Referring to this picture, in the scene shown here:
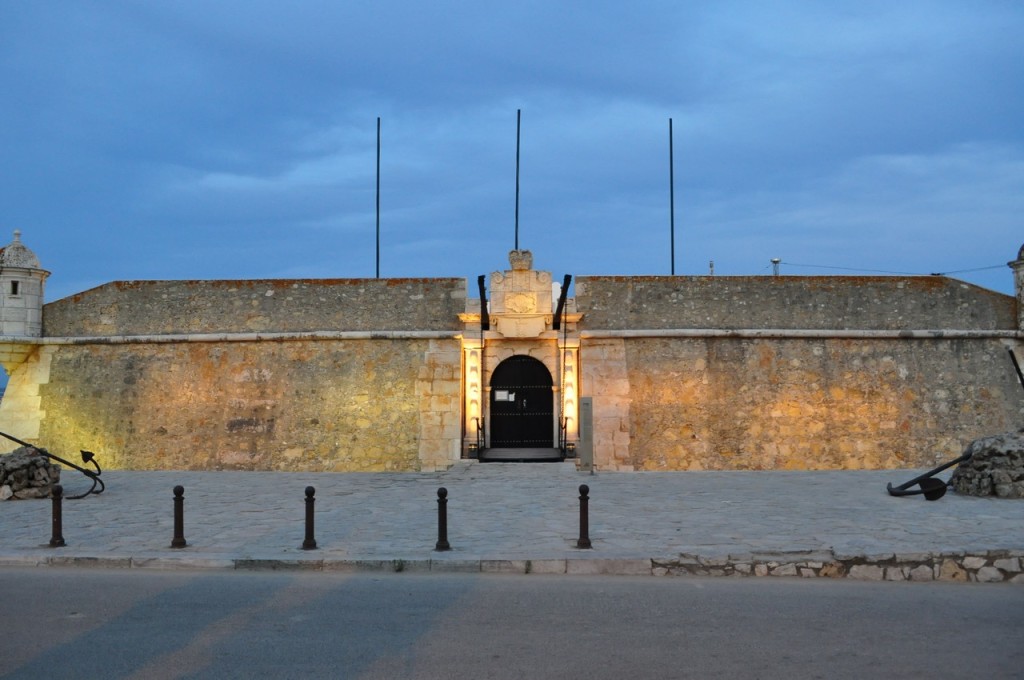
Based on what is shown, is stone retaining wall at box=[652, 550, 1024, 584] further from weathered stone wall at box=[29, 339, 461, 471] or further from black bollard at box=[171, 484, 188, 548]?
weathered stone wall at box=[29, 339, 461, 471]

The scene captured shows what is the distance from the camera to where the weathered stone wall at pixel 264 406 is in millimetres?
16125

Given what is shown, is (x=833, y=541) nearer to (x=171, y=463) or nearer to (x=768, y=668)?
(x=768, y=668)

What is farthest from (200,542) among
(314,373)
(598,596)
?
(314,373)

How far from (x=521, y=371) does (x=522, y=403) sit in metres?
0.60

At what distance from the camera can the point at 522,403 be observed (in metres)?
16.4

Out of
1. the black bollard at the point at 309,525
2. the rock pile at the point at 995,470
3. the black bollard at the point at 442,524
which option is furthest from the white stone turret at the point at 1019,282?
the black bollard at the point at 309,525

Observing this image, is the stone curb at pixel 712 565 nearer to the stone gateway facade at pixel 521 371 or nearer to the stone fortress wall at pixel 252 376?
the stone gateway facade at pixel 521 371

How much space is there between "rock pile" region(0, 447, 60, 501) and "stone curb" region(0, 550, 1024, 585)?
4741 mm

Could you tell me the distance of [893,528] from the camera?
8367 millimetres

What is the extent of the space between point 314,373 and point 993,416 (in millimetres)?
12691

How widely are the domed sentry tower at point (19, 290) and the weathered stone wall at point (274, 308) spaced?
17.4 inches

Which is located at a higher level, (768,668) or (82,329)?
(82,329)

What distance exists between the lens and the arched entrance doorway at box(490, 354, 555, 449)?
53.8 feet

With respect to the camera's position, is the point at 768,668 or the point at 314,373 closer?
the point at 768,668
